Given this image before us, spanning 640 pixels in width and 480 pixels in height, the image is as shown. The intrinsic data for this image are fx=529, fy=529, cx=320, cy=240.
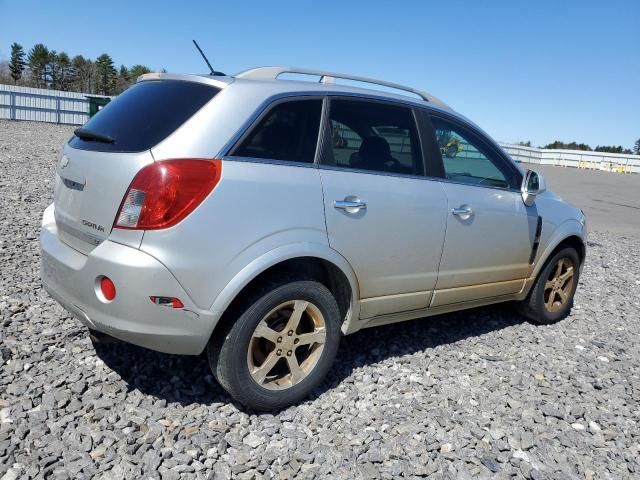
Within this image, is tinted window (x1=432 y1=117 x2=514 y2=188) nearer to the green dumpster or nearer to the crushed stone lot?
the crushed stone lot

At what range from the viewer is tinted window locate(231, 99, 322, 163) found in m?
2.74

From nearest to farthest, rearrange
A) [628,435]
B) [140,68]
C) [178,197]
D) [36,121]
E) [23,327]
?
[178,197] < [628,435] < [23,327] < [36,121] < [140,68]

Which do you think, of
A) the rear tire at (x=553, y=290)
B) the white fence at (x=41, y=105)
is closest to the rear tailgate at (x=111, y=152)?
the rear tire at (x=553, y=290)

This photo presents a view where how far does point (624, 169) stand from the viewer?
42.7 metres

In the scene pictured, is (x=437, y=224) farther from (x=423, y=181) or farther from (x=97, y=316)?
(x=97, y=316)

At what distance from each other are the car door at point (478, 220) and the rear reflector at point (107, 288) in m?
2.11

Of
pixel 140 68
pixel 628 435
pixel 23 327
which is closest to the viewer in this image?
pixel 628 435

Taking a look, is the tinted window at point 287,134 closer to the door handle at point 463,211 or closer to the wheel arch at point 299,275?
the wheel arch at point 299,275

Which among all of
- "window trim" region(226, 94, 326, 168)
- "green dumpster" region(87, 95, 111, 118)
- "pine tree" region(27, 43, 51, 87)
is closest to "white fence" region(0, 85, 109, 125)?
"green dumpster" region(87, 95, 111, 118)

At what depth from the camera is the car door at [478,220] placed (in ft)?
11.9

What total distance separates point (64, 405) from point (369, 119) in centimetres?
241

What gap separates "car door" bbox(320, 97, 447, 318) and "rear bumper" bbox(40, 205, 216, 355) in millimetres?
887

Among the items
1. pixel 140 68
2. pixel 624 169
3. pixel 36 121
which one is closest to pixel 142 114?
pixel 36 121

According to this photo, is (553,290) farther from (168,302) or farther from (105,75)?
(105,75)
